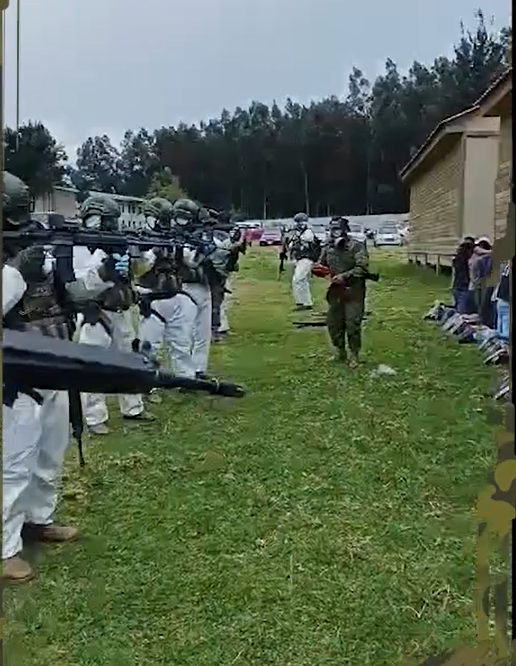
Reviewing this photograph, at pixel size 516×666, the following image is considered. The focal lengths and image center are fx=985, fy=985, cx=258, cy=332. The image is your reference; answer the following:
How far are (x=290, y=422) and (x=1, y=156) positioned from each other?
2.80 feet

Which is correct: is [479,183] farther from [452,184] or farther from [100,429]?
[100,429]

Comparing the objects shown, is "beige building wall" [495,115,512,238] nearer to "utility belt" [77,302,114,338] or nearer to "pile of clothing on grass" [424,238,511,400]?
"pile of clothing on grass" [424,238,511,400]

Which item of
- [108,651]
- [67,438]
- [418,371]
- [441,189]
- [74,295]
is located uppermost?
[441,189]

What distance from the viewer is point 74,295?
1.58m

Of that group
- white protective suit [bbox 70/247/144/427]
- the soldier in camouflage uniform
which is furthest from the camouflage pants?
white protective suit [bbox 70/247/144/427]

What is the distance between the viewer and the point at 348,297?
1.65 m

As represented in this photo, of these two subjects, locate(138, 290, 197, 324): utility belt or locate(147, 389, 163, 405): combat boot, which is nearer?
locate(147, 389, 163, 405): combat boot

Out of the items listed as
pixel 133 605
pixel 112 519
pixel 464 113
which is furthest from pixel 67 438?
pixel 464 113

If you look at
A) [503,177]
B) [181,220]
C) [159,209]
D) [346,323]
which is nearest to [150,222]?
[181,220]

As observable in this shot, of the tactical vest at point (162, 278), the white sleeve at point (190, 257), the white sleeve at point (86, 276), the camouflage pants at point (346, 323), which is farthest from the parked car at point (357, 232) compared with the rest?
the white sleeve at point (190, 257)

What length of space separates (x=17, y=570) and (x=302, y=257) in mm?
777

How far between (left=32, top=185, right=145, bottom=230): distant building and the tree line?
0.02 m

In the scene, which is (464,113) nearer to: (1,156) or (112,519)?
(1,156)

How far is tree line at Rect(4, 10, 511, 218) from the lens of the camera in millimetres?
1332
